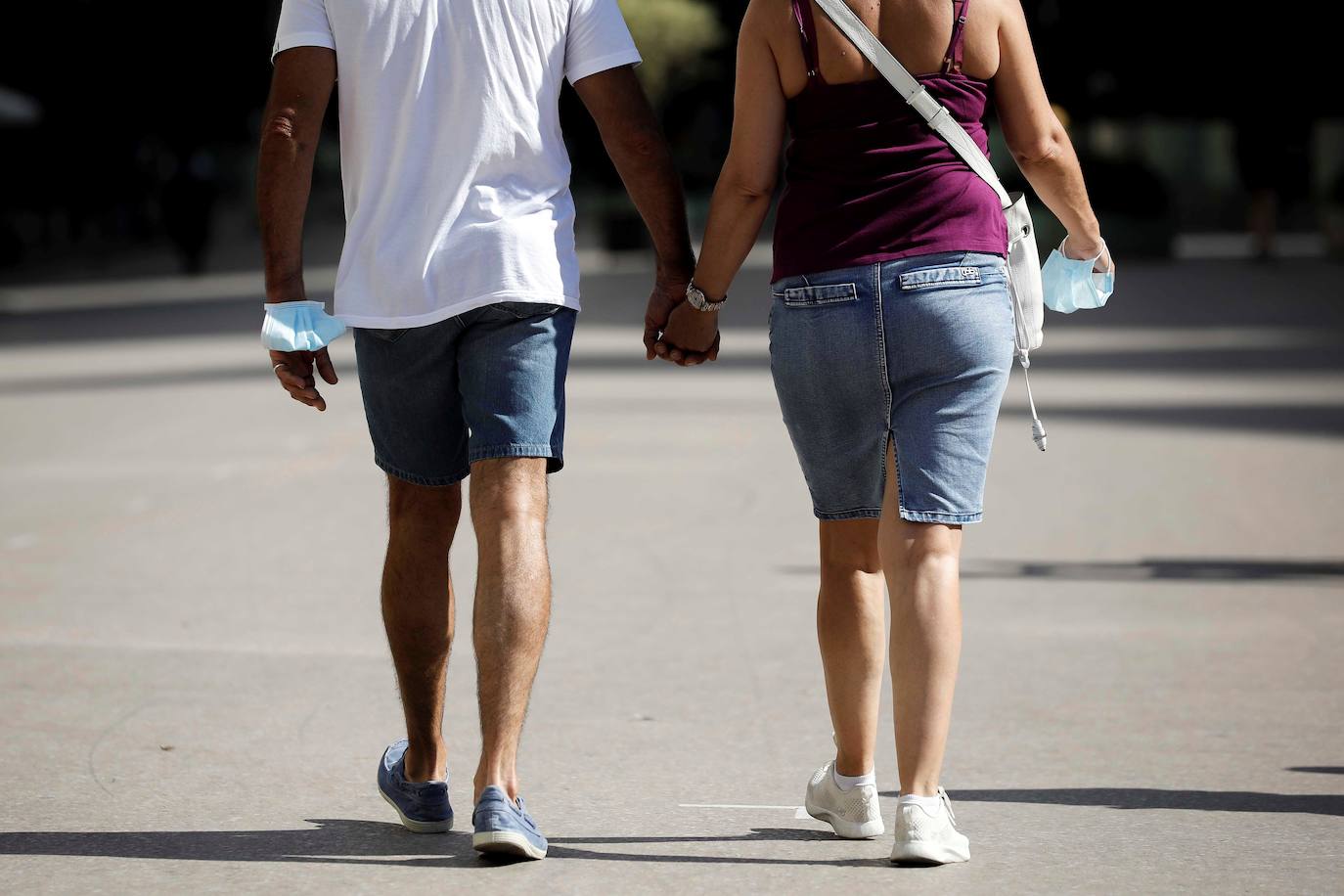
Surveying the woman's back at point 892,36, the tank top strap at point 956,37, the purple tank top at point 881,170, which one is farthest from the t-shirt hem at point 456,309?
the tank top strap at point 956,37

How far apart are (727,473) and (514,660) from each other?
644 centimetres

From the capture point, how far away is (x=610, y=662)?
6402mm

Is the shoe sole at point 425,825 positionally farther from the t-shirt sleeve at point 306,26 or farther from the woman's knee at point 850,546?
the t-shirt sleeve at point 306,26

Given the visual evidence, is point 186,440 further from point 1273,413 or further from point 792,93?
point 792,93

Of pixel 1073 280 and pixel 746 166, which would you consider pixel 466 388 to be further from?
pixel 1073 280

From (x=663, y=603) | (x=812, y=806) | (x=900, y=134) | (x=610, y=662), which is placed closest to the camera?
(x=900, y=134)

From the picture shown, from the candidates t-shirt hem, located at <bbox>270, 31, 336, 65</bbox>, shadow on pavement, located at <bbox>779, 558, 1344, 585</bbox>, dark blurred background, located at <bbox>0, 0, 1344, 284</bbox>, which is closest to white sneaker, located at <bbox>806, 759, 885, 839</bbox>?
t-shirt hem, located at <bbox>270, 31, 336, 65</bbox>

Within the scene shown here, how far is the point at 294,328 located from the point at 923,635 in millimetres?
1350

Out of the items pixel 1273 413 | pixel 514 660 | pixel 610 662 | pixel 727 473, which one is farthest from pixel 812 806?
pixel 1273 413

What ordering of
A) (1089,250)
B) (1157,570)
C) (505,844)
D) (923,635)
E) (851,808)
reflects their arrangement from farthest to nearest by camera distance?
(1157,570) → (1089,250) → (851,808) → (923,635) → (505,844)

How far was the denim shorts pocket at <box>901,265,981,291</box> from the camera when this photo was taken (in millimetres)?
4199

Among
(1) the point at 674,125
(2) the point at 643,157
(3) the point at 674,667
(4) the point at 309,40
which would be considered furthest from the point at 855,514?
(1) the point at 674,125

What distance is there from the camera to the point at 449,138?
14.1 ft

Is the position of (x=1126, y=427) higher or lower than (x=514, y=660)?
lower
